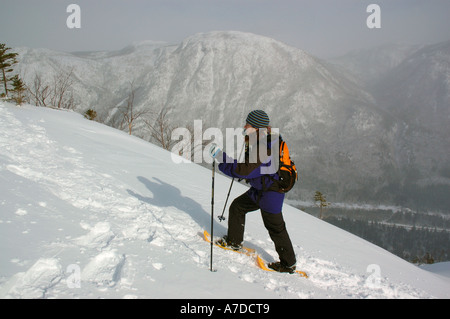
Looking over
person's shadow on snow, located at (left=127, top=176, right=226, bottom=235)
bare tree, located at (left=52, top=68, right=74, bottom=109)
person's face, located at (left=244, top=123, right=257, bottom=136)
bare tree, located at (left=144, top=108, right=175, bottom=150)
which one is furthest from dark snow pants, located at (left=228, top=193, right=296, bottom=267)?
bare tree, located at (left=144, top=108, right=175, bottom=150)

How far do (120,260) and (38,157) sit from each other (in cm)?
500

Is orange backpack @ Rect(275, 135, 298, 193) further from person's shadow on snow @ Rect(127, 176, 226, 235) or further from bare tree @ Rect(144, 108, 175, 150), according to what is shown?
bare tree @ Rect(144, 108, 175, 150)

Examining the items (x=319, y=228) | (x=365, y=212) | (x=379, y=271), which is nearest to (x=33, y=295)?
(x=379, y=271)

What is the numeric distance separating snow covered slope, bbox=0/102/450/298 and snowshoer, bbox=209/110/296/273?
63cm

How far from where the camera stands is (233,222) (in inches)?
213

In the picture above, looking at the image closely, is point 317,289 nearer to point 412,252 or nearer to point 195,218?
point 195,218

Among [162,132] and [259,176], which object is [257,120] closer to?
[259,176]

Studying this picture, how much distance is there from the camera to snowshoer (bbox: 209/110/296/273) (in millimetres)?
4555

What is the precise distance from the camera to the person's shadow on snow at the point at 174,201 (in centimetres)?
657

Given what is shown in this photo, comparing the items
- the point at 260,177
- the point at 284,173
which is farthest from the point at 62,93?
the point at 284,173

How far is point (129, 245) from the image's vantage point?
4.46 m

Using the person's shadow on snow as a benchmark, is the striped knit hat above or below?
above

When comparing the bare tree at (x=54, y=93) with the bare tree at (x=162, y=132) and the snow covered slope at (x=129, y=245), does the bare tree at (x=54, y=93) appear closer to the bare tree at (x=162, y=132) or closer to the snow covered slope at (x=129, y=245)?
the bare tree at (x=162, y=132)

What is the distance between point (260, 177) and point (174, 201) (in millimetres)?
3297
